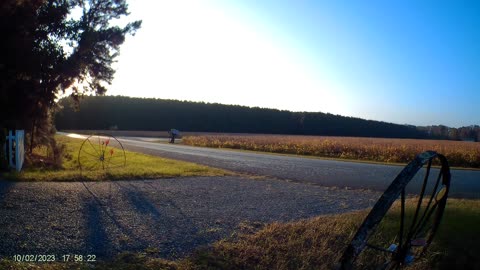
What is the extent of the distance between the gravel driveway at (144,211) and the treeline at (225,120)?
85.6 meters

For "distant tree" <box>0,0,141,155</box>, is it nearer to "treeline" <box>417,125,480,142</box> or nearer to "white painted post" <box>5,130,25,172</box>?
"white painted post" <box>5,130,25,172</box>

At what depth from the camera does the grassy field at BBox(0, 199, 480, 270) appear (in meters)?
5.17

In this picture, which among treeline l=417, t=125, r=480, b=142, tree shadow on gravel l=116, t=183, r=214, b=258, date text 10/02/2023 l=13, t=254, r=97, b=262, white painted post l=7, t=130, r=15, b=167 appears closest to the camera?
date text 10/02/2023 l=13, t=254, r=97, b=262

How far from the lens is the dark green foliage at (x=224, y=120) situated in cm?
9706

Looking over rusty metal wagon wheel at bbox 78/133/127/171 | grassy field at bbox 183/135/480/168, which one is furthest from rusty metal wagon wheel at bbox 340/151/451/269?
grassy field at bbox 183/135/480/168

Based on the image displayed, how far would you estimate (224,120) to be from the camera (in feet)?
337

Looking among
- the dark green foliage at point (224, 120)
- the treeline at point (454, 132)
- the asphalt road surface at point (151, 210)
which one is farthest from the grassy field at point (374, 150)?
the dark green foliage at point (224, 120)

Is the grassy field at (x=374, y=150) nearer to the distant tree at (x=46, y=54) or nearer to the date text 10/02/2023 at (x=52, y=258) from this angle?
the distant tree at (x=46, y=54)

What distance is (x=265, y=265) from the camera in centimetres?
561

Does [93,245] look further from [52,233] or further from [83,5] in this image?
[83,5]

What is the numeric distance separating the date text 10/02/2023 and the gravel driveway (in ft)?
0.29

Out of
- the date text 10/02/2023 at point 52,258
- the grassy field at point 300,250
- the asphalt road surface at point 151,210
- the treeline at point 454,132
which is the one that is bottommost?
the grassy field at point 300,250

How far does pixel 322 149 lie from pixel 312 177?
17.6 m

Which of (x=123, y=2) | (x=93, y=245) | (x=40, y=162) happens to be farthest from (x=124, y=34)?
(x=93, y=245)
